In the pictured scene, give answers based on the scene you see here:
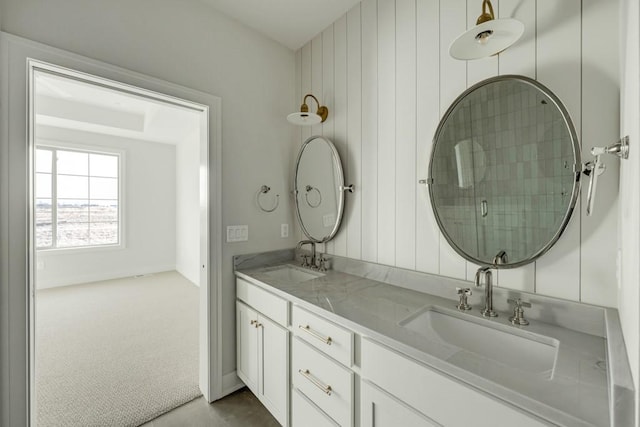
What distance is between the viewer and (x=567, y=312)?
1058 mm

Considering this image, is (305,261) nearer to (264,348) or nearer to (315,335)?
→ (264,348)

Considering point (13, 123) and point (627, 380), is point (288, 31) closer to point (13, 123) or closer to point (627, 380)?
point (13, 123)

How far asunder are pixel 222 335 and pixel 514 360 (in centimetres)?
172

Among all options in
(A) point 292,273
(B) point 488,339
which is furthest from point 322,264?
(B) point 488,339

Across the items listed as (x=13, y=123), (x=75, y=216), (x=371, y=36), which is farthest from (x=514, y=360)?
(x=75, y=216)

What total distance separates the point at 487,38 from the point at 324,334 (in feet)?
4.53

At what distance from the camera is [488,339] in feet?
3.71

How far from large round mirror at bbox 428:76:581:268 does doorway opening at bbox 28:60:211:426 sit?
1.53 meters

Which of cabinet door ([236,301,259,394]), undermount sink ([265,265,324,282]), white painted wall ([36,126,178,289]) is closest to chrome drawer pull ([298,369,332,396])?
cabinet door ([236,301,259,394])

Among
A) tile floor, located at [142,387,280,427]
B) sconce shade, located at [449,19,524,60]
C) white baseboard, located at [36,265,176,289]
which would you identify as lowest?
tile floor, located at [142,387,280,427]

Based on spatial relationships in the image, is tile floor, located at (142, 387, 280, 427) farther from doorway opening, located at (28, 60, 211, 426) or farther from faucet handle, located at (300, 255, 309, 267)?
faucet handle, located at (300, 255, 309, 267)

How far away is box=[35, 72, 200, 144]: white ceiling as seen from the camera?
362 cm

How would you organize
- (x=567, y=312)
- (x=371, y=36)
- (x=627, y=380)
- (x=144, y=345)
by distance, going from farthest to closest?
(x=144, y=345) < (x=371, y=36) < (x=567, y=312) < (x=627, y=380)

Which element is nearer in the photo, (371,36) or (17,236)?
(17,236)
